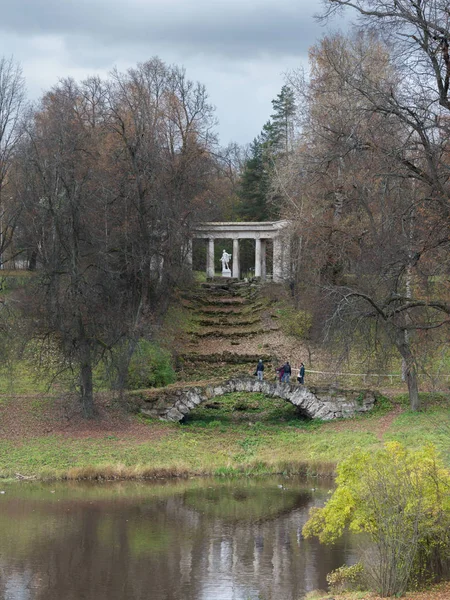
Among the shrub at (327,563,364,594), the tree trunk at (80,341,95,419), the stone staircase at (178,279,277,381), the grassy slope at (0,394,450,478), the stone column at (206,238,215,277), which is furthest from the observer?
the stone column at (206,238,215,277)

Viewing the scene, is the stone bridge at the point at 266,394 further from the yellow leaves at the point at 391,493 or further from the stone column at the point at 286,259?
the yellow leaves at the point at 391,493

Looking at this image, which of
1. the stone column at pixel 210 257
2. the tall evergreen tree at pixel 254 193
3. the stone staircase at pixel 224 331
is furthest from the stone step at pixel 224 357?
the tall evergreen tree at pixel 254 193

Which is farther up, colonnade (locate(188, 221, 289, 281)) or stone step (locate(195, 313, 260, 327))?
colonnade (locate(188, 221, 289, 281))

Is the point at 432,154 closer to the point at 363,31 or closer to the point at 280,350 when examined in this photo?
the point at 363,31

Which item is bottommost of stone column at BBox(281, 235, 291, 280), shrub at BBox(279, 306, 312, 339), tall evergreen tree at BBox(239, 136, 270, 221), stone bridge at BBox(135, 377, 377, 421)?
stone bridge at BBox(135, 377, 377, 421)

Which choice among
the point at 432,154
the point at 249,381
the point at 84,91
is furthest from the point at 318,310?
the point at 84,91

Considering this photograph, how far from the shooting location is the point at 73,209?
103 feet

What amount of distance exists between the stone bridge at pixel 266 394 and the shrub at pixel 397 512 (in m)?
18.7

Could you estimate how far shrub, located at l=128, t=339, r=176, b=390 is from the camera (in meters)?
36.9

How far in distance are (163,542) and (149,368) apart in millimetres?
17401

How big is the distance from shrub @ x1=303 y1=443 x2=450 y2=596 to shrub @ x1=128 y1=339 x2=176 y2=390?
21351 millimetres

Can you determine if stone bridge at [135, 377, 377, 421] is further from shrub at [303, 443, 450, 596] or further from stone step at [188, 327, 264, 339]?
shrub at [303, 443, 450, 596]

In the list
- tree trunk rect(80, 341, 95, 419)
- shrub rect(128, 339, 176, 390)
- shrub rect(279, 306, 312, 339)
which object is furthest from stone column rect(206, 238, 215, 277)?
tree trunk rect(80, 341, 95, 419)

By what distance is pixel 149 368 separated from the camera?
37469 mm
